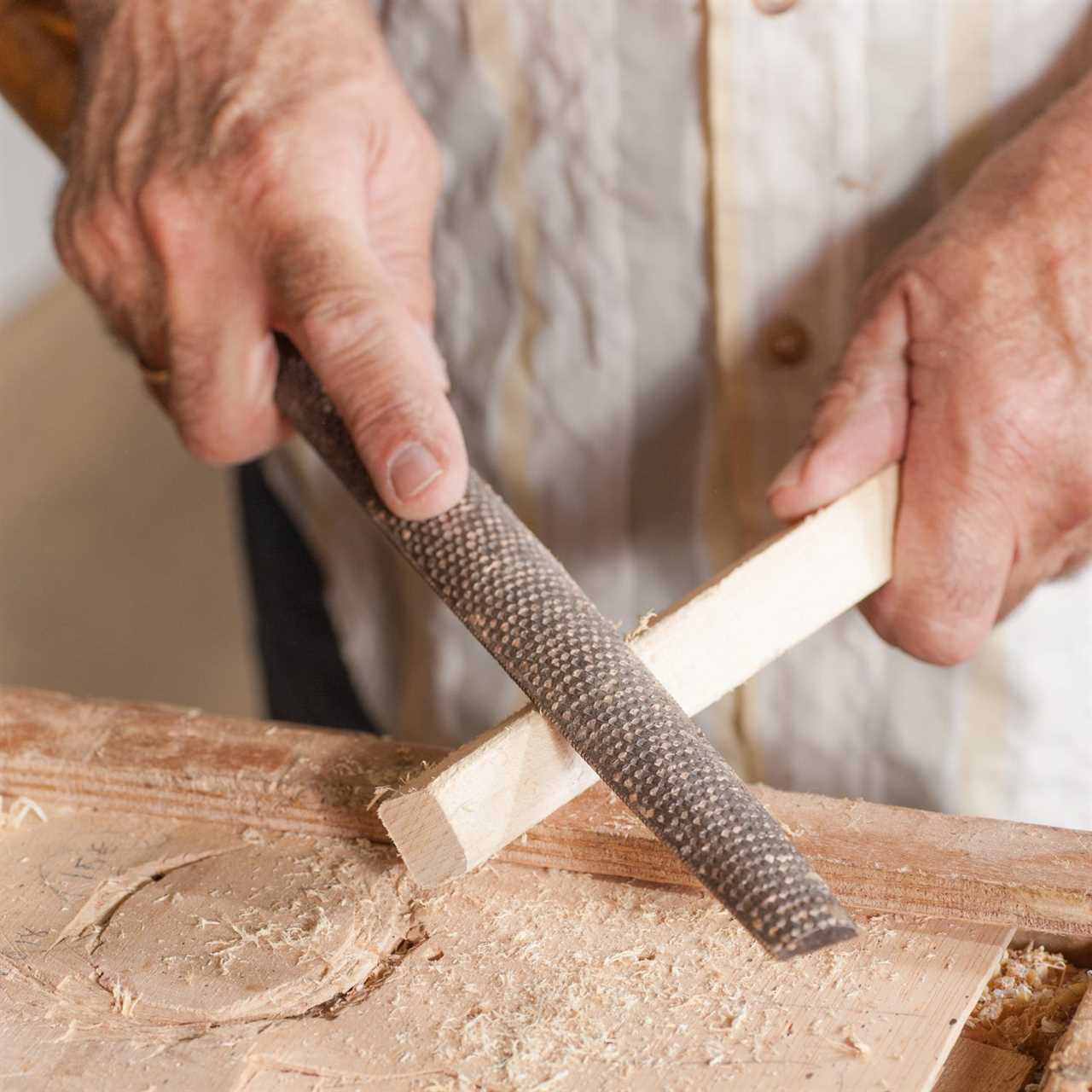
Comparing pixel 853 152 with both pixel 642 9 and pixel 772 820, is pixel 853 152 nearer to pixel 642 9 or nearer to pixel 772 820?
pixel 642 9

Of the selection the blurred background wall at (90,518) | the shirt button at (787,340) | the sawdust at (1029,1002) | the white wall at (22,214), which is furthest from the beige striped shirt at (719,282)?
the white wall at (22,214)

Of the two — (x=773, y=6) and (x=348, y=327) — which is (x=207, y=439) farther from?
(x=773, y=6)

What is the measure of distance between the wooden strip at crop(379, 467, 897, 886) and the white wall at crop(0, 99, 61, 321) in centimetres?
246

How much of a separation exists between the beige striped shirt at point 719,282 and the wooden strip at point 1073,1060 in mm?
504

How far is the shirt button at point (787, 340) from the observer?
3.39 feet

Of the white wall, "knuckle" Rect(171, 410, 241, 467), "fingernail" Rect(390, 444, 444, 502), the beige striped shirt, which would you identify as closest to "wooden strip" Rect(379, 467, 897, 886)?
"fingernail" Rect(390, 444, 444, 502)

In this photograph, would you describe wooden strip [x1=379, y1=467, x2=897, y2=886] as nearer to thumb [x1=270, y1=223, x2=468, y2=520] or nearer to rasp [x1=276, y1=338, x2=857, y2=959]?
rasp [x1=276, y1=338, x2=857, y2=959]

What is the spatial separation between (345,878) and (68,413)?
2.69 meters

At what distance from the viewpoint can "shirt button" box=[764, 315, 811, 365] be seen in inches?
40.7

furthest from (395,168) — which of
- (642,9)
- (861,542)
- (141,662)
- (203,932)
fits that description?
(141,662)

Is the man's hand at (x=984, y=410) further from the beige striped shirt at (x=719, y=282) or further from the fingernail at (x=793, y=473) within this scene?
the beige striped shirt at (x=719, y=282)

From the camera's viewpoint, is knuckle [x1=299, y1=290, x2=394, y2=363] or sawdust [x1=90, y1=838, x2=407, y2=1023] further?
knuckle [x1=299, y1=290, x2=394, y2=363]

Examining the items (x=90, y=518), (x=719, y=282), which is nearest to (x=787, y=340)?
(x=719, y=282)

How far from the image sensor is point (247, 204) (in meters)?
0.90
